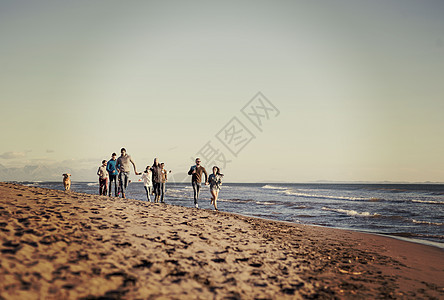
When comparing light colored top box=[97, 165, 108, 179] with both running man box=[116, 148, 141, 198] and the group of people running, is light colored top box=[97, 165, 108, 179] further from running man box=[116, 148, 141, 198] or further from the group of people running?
running man box=[116, 148, 141, 198]

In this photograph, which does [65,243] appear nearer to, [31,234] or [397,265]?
[31,234]

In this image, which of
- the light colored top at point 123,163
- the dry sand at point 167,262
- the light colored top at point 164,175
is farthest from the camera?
the light colored top at point 164,175

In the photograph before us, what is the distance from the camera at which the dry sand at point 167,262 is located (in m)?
4.07

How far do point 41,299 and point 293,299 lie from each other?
3485mm

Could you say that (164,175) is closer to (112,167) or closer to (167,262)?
(112,167)

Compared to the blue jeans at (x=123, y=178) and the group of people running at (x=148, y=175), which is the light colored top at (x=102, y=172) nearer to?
the group of people running at (x=148, y=175)

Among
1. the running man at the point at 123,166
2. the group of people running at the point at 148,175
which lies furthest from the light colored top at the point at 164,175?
the running man at the point at 123,166

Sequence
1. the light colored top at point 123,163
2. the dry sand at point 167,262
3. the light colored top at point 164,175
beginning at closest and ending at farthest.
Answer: the dry sand at point 167,262 < the light colored top at point 123,163 < the light colored top at point 164,175

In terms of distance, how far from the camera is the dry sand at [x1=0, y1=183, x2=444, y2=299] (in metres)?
4.07

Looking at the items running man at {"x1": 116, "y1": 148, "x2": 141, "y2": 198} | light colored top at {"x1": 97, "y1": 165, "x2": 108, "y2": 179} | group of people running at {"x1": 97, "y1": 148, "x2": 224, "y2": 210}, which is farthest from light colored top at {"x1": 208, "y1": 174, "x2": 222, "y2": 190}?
light colored top at {"x1": 97, "y1": 165, "x2": 108, "y2": 179}

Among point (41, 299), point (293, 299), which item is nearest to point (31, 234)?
point (41, 299)

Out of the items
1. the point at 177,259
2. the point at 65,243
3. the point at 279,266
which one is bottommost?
the point at 279,266

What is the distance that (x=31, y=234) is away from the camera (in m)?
5.23

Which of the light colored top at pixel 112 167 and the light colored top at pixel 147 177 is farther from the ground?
the light colored top at pixel 112 167
